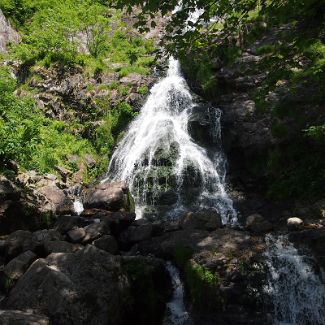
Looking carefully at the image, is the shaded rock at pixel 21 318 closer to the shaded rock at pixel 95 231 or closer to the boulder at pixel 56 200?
the shaded rock at pixel 95 231

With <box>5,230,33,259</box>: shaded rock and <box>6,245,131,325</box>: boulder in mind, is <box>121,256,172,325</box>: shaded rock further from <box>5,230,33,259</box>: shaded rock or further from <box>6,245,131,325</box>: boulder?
<box>5,230,33,259</box>: shaded rock

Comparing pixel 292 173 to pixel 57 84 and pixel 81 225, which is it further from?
pixel 57 84

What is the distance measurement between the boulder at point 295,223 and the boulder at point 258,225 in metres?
0.61

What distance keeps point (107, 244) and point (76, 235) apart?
1032 mm

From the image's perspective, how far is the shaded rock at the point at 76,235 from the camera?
1047 cm

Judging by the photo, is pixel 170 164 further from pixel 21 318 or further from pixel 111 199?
pixel 21 318

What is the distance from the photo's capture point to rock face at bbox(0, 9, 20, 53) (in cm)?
2548

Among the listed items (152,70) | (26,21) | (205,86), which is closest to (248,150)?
(205,86)

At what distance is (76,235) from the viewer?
34.9ft

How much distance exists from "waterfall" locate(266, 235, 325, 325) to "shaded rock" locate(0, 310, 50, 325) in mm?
4699

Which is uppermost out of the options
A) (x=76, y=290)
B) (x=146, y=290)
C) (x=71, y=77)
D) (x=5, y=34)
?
(x=5, y=34)

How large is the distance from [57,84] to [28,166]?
9.78 m

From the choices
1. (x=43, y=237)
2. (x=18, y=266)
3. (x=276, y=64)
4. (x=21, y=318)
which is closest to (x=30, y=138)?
(x=43, y=237)

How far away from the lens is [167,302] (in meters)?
8.74
